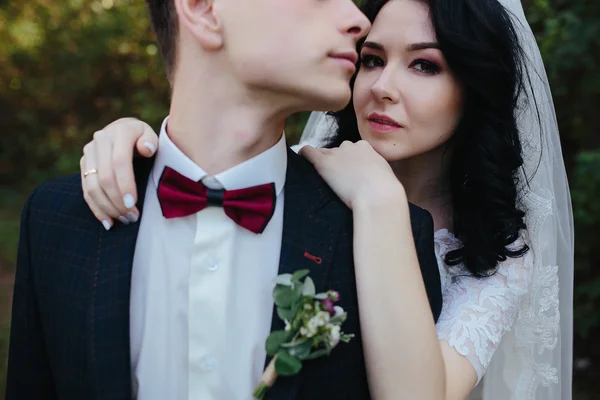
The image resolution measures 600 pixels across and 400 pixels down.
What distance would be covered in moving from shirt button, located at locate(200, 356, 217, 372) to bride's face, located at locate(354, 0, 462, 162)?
3.36 ft

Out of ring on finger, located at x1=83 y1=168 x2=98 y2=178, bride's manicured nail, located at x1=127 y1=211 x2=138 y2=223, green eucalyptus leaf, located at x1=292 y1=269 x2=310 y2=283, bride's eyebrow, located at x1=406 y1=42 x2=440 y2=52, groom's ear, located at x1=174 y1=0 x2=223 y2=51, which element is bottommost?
green eucalyptus leaf, located at x1=292 y1=269 x2=310 y2=283

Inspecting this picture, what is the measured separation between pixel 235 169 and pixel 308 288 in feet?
1.23

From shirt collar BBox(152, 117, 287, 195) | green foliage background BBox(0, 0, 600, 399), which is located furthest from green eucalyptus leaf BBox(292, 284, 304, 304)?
green foliage background BBox(0, 0, 600, 399)

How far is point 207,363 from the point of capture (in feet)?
5.62

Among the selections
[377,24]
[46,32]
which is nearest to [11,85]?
[46,32]

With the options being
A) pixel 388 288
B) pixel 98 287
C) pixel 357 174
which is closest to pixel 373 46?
pixel 357 174

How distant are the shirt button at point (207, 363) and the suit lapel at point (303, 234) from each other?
0.42ft

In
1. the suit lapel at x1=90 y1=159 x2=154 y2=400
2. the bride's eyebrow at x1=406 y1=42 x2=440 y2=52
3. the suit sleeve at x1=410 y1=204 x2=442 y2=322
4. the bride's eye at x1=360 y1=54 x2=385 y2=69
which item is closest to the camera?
the suit lapel at x1=90 y1=159 x2=154 y2=400

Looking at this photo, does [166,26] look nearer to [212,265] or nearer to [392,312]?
[212,265]

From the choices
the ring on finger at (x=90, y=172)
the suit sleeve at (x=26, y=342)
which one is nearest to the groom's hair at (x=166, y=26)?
the ring on finger at (x=90, y=172)

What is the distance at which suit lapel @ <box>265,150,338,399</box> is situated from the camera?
1.70 meters

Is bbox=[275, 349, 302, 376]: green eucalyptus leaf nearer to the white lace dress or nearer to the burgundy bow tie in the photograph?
the burgundy bow tie

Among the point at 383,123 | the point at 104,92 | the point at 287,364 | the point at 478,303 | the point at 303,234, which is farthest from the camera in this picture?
the point at 104,92

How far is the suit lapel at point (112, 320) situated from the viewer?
170 centimetres
